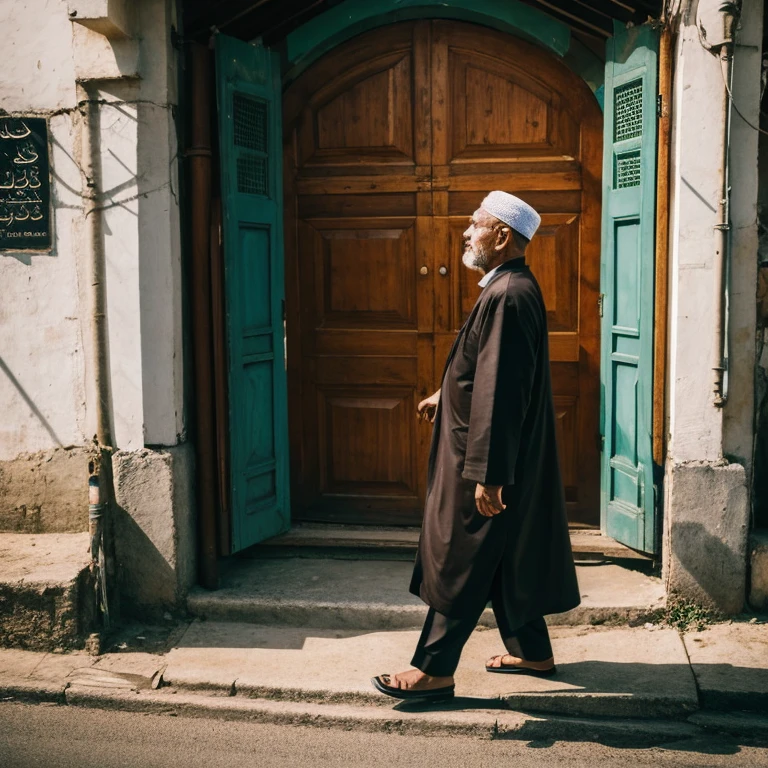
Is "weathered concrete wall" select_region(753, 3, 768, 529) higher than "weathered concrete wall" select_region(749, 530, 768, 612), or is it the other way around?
"weathered concrete wall" select_region(753, 3, 768, 529)

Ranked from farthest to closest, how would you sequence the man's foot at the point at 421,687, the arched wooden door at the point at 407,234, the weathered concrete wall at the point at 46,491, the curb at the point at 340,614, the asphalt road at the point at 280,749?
1. the arched wooden door at the point at 407,234
2. the weathered concrete wall at the point at 46,491
3. the curb at the point at 340,614
4. the man's foot at the point at 421,687
5. the asphalt road at the point at 280,749

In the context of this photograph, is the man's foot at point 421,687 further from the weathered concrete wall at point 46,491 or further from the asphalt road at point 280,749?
the weathered concrete wall at point 46,491

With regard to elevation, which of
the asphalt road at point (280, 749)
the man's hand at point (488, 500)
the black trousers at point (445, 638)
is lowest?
the asphalt road at point (280, 749)

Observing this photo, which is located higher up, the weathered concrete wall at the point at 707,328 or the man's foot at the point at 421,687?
the weathered concrete wall at the point at 707,328

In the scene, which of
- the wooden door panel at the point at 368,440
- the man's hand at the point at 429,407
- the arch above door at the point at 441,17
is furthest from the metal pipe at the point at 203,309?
the man's hand at the point at 429,407

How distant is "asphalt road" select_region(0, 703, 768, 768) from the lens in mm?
3686

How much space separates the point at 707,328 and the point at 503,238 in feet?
4.05

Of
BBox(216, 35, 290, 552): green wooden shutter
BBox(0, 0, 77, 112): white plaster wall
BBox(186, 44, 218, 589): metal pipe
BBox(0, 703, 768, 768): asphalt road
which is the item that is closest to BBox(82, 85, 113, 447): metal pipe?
BBox(0, 0, 77, 112): white plaster wall

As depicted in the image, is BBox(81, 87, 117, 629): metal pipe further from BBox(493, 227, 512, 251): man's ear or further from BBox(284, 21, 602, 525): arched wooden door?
BBox(493, 227, 512, 251): man's ear

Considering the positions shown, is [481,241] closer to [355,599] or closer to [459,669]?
[459,669]

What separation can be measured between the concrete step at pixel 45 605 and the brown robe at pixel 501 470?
1.68 metres

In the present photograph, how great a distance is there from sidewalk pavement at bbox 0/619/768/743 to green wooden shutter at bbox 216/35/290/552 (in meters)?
0.76

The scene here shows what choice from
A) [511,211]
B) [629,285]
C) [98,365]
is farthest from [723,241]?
[98,365]

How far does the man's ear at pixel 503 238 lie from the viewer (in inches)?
154
